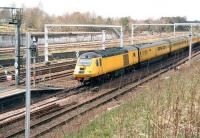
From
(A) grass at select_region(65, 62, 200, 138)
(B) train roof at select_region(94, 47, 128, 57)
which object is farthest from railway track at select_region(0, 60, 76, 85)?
(A) grass at select_region(65, 62, 200, 138)

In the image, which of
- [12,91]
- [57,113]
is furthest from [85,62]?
[57,113]

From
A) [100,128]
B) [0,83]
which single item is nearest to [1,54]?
[0,83]

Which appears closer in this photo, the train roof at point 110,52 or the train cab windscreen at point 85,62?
the train cab windscreen at point 85,62

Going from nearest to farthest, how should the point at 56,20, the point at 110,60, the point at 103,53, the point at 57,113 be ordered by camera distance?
the point at 57,113, the point at 103,53, the point at 110,60, the point at 56,20

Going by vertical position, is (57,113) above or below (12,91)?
below

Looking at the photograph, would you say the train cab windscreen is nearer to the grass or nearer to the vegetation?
the grass

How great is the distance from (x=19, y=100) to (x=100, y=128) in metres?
11.8

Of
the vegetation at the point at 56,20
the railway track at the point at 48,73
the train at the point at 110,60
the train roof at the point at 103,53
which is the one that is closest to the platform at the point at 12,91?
the train at the point at 110,60

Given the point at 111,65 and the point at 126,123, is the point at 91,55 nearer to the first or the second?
the point at 111,65

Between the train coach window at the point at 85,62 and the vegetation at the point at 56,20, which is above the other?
the vegetation at the point at 56,20

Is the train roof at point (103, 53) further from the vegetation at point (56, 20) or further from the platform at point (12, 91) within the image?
the vegetation at point (56, 20)

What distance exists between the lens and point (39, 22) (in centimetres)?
8431

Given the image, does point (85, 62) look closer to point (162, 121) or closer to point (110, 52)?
point (110, 52)

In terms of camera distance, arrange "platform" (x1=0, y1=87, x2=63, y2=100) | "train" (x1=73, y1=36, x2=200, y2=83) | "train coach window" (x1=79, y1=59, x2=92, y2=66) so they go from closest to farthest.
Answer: "platform" (x1=0, y1=87, x2=63, y2=100) < "train" (x1=73, y1=36, x2=200, y2=83) < "train coach window" (x1=79, y1=59, x2=92, y2=66)
